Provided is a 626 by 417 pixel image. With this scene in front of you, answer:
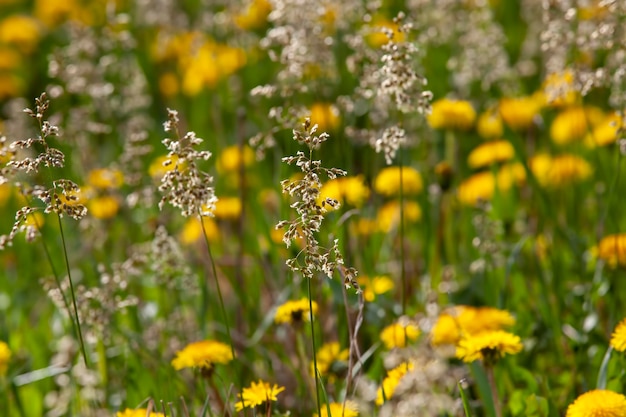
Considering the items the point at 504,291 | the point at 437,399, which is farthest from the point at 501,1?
the point at 437,399

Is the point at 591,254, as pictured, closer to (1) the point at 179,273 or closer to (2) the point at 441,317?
(2) the point at 441,317

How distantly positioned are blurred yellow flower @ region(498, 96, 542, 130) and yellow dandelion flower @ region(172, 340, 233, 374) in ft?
6.06

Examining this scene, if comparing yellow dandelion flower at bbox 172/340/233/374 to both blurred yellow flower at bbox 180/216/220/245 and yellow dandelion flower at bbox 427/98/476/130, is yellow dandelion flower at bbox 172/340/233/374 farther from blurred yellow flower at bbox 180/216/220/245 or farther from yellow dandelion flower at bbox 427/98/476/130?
yellow dandelion flower at bbox 427/98/476/130

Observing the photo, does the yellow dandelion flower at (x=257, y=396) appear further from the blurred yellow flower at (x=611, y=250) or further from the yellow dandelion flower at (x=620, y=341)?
the blurred yellow flower at (x=611, y=250)

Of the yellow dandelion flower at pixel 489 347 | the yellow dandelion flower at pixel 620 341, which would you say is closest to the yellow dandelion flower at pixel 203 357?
the yellow dandelion flower at pixel 489 347

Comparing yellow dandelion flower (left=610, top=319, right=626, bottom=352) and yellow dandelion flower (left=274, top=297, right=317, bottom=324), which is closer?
yellow dandelion flower (left=610, top=319, right=626, bottom=352)

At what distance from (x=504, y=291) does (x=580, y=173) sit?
926mm

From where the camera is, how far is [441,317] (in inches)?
95.7

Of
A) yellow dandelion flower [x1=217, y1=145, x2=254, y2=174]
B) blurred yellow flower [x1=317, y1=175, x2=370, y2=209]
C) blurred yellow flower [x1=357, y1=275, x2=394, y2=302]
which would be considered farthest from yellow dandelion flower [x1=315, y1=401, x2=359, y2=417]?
yellow dandelion flower [x1=217, y1=145, x2=254, y2=174]

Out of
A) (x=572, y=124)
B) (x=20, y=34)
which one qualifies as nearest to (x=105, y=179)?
(x=572, y=124)

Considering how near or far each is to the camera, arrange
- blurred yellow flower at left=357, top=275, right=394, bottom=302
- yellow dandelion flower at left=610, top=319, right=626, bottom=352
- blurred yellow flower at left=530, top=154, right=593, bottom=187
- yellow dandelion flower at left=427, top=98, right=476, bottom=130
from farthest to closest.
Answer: yellow dandelion flower at left=427, top=98, right=476, bottom=130
blurred yellow flower at left=530, top=154, right=593, bottom=187
blurred yellow flower at left=357, top=275, right=394, bottom=302
yellow dandelion flower at left=610, top=319, right=626, bottom=352

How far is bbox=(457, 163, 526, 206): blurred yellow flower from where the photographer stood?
3.38 metres

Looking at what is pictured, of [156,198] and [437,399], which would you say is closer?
[437,399]

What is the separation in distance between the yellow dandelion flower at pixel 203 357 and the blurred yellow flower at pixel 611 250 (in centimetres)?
111
